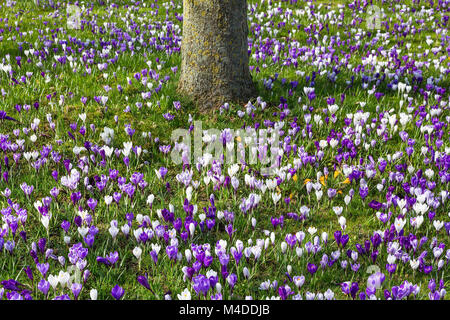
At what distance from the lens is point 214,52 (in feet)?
23.5

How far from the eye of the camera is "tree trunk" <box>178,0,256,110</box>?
23.2 ft

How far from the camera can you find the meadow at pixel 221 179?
13.5 ft

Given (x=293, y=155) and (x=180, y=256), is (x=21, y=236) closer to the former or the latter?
(x=180, y=256)

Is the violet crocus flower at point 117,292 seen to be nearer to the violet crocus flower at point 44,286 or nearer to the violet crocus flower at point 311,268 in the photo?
the violet crocus flower at point 44,286

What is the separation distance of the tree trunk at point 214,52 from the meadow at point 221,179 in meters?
0.24

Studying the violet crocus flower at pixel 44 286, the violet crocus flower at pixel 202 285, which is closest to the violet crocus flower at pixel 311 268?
the violet crocus flower at pixel 202 285

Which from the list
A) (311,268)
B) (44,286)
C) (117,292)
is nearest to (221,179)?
(311,268)

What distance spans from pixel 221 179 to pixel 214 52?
235 centimetres

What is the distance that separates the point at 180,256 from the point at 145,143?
2.73 metres

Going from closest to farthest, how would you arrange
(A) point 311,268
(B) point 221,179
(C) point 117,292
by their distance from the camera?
(C) point 117,292 < (A) point 311,268 < (B) point 221,179

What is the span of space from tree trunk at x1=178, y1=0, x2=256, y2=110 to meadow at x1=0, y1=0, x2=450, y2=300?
0.80 feet

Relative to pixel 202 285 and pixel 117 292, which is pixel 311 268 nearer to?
pixel 202 285

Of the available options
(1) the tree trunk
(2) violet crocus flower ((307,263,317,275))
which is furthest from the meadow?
(1) the tree trunk
